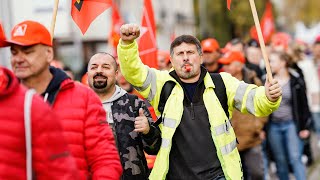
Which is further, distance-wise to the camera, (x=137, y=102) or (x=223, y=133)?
(x=137, y=102)

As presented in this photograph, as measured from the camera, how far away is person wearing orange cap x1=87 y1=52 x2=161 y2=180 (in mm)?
7176

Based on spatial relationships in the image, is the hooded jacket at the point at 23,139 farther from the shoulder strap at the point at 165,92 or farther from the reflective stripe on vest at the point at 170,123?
the shoulder strap at the point at 165,92

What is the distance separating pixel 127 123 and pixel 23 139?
256 centimetres

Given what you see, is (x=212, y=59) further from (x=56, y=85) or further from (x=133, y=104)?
(x=56, y=85)

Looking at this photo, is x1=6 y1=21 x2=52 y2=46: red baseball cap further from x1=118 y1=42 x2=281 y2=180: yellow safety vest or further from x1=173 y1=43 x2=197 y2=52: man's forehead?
x1=173 y1=43 x2=197 y2=52: man's forehead

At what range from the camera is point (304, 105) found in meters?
12.1

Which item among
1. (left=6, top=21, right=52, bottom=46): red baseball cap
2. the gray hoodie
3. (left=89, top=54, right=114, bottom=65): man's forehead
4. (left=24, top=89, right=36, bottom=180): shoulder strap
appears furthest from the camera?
(left=89, top=54, right=114, bottom=65): man's forehead

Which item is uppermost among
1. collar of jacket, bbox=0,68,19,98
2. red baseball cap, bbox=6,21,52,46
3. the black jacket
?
red baseball cap, bbox=6,21,52,46

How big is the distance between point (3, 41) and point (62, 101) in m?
0.49

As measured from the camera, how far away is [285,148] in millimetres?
11906

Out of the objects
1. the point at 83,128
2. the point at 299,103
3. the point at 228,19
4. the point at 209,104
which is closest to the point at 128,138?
the point at 209,104

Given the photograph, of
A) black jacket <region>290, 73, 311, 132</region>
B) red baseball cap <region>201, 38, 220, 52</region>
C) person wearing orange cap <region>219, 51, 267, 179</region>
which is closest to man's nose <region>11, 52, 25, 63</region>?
person wearing orange cap <region>219, 51, 267, 179</region>

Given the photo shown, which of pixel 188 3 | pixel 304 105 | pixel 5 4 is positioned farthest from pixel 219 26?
pixel 304 105

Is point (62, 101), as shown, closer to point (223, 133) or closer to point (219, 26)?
point (223, 133)
